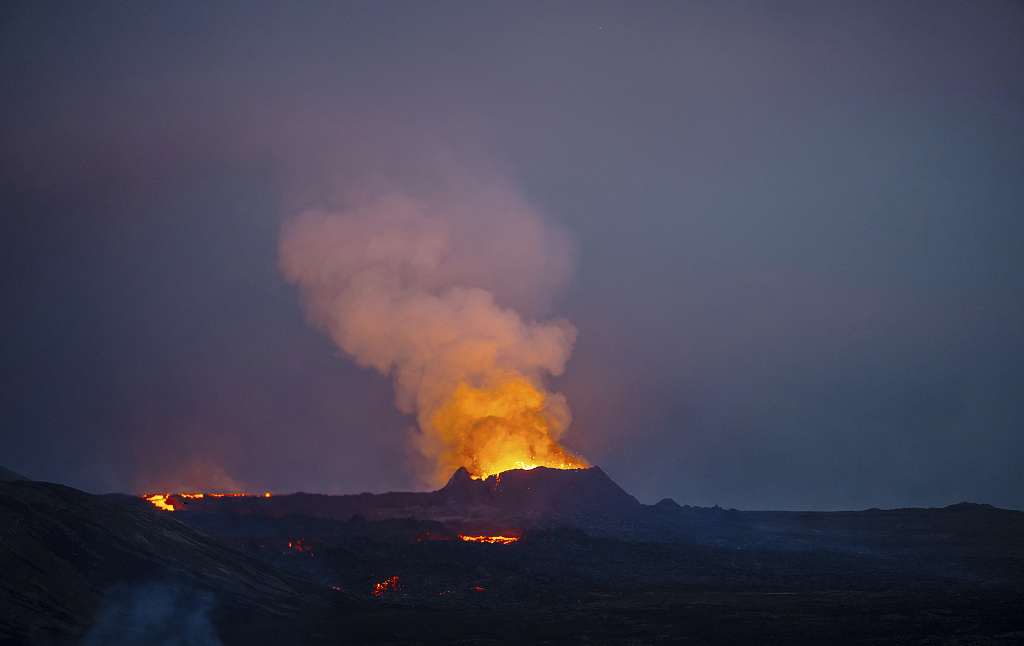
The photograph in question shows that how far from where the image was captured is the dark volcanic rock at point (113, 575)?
27.8m

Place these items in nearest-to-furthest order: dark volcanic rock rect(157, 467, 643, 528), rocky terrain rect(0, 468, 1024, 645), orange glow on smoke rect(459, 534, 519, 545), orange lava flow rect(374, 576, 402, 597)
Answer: rocky terrain rect(0, 468, 1024, 645), orange lava flow rect(374, 576, 402, 597), orange glow on smoke rect(459, 534, 519, 545), dark volcanic rock rect(157, 467, 643, 528)

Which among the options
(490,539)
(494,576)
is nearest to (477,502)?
(490,539)

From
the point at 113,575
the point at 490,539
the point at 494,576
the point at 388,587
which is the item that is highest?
the point at 490,539

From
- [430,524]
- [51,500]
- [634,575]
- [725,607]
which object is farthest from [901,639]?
[430,524]

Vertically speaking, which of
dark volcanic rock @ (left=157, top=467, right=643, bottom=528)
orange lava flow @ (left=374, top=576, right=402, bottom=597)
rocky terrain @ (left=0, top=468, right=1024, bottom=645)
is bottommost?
orange lava flow @ (left=374, top=576, right=402, bottom=597)

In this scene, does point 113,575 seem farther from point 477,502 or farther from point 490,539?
point 477,502

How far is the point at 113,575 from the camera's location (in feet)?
106

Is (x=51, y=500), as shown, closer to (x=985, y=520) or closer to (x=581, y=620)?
(x=581, y=620)

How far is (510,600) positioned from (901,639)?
19931 mm

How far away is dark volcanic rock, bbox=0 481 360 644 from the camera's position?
91.1ft

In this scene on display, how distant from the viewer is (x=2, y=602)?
26.3 m

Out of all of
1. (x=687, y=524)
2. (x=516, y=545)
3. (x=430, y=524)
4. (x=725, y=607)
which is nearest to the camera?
(x=725, y=607)

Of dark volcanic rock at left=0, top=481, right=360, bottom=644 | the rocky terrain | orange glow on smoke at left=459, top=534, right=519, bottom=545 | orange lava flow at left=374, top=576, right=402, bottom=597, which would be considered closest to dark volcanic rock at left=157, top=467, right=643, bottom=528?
the rocky terrain

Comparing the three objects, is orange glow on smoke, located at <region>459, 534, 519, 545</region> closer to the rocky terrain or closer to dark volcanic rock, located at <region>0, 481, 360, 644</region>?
Result: the rocky terrain
